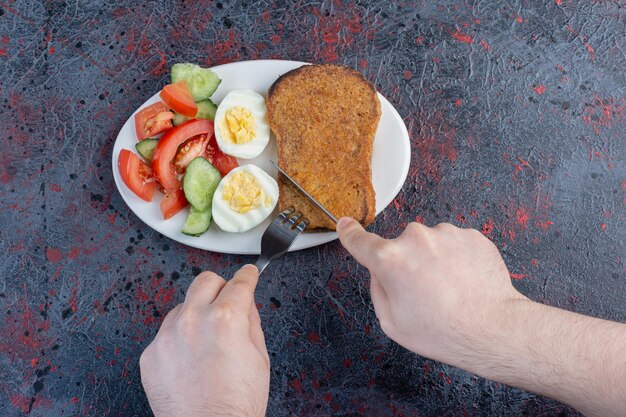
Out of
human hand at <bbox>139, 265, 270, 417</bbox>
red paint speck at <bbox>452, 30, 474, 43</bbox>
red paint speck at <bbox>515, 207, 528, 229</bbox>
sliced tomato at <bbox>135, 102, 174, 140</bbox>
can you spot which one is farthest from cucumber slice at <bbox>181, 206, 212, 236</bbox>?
red paint speck at <bbox>452, 30, 474, 43</bbox>

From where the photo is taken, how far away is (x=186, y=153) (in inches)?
96.2

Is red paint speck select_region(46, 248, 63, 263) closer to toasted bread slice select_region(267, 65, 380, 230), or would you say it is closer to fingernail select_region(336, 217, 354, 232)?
toasted bread slice select_region(267, 65, 380, 230)

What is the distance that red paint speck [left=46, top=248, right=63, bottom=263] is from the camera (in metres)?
2.60

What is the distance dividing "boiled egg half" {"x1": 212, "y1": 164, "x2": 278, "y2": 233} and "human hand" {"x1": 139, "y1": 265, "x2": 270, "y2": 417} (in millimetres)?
615

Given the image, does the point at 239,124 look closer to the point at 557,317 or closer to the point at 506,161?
the point at 506,161

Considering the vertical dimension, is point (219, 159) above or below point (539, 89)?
below

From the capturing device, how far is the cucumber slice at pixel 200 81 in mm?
2473

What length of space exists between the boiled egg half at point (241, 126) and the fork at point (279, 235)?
351mm

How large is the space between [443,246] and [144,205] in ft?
4.49

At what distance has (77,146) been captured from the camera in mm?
2721

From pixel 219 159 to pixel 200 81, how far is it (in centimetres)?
36

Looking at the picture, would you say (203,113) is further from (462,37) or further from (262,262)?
(462,37)

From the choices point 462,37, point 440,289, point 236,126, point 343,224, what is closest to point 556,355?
point 440,289

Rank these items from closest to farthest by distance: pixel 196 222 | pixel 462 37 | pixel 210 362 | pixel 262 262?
1. pixel 210 362
2. pixel 262 262
3. pixel 196 222
4. pixel 462 37
